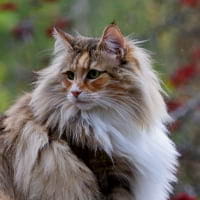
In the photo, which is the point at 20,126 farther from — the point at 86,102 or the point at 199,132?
the point at 199,132

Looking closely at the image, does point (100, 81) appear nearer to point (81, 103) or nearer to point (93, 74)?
point (93, 74)

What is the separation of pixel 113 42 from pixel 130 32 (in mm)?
3017

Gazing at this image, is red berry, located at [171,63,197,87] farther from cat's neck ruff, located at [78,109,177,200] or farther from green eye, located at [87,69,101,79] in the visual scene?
green eye, located at [87,69,101,79]

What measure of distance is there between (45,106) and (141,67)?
0.61 m

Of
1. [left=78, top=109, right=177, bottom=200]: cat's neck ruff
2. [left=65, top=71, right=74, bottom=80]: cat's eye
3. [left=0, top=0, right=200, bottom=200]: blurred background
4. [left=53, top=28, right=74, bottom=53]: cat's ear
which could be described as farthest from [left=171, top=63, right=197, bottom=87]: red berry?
[left=65, top=71, right=74, bottom=80]: cat's eye

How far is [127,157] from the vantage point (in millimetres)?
4059

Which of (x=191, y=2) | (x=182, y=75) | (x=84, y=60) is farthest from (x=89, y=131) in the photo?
(x=191, y=2)

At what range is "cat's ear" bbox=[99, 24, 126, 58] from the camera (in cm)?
396

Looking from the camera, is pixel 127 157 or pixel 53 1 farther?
pixel 53 1

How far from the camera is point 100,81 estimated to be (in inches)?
157

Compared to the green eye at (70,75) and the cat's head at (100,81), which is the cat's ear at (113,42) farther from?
the green eye at (70,75)

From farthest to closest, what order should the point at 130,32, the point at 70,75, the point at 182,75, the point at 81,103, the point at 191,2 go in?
the point at 191,2
the point at 182,75
the point at 130,32
the point at 70,75
the point at 81,103

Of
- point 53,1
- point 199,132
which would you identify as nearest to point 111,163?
point 199,132

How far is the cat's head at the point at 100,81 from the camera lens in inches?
156
